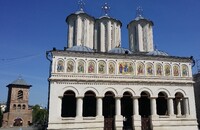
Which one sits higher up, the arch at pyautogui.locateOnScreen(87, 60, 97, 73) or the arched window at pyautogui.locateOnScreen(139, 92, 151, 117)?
the arch at pyautogui.locateOnScreen(87, 60, 97, 73)

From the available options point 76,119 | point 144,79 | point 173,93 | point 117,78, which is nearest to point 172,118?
point 173,93

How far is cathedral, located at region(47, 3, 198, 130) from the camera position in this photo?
2005cm

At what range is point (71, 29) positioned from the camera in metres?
28.5

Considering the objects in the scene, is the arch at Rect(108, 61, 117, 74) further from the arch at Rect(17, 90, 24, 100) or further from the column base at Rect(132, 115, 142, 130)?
the arch at Rect(17, 90, 24, 100)

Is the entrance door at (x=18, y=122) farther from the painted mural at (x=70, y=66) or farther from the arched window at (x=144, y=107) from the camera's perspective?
the arched window at (x=144, y=107)

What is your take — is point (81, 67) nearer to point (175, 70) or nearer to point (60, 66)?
point (60, 66)

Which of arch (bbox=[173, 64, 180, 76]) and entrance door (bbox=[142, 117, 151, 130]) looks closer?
entrance door (bbox=[142, 117, 151, 130])

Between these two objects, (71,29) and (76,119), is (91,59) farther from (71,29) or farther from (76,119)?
(71,29)

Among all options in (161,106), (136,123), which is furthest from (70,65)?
(161,106)

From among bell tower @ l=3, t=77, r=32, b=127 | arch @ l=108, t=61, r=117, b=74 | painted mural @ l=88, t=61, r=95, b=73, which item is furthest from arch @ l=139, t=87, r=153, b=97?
bell tower @ l=3, t=77, r=32, b=127

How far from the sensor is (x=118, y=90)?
69.4ft

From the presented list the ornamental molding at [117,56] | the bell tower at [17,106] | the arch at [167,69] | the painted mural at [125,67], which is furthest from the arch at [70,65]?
the bell tower at [17,106]

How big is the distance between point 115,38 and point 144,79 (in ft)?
31.4

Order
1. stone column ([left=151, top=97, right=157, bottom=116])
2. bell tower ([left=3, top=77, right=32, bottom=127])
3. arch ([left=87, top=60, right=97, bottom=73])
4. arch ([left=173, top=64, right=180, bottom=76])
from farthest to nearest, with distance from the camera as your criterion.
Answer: bell tower ([left=3, top=77, right=32, bottom=127]) → arch ([left=173, top=64, right=180, bottom=76]) → stone column ([left=151, top=97, right=157, bottom=116]) → arch ([left=87, top=60, right=97, bottom=73])
